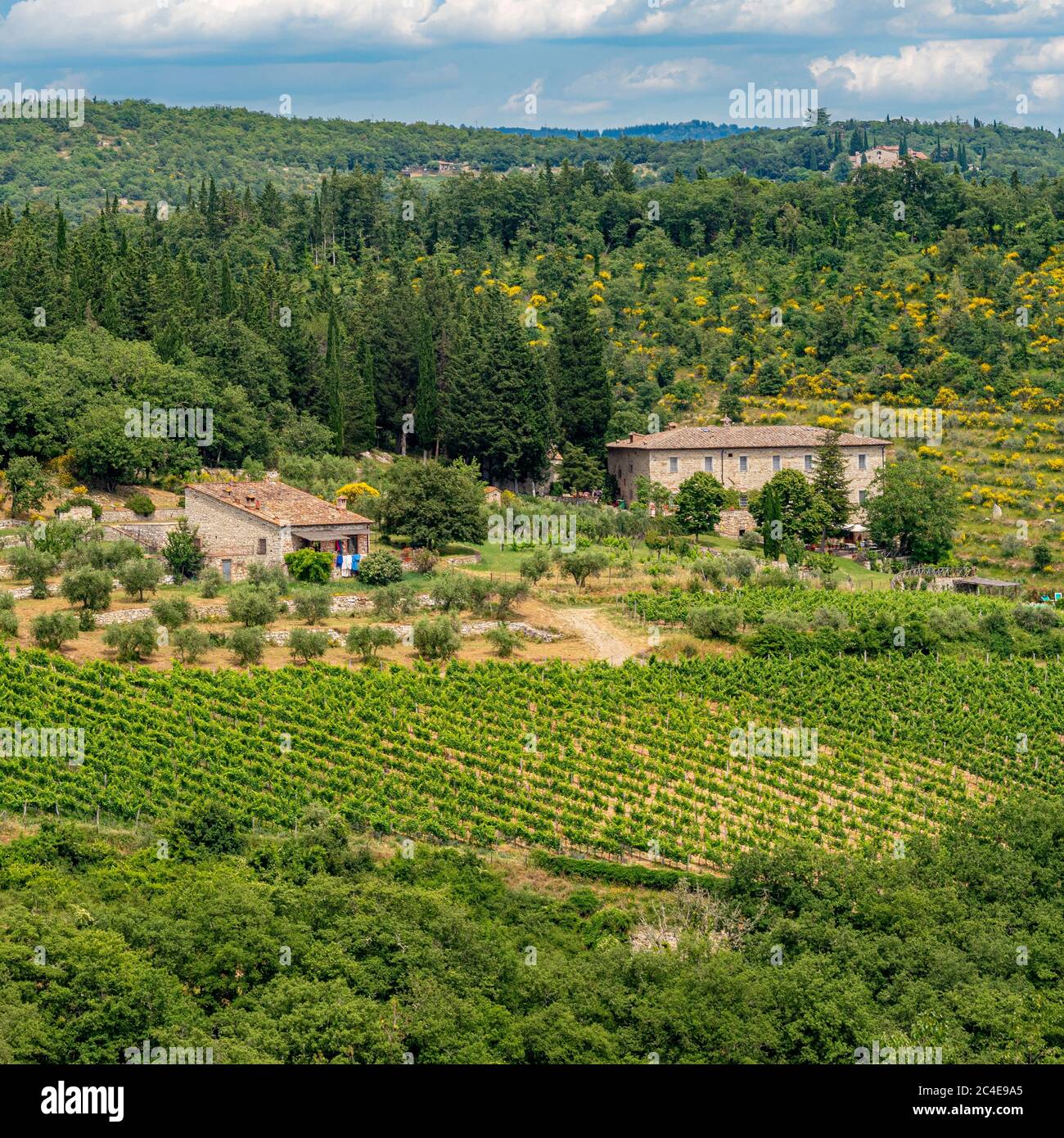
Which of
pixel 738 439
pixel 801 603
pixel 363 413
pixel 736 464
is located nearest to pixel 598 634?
pixel 801 603

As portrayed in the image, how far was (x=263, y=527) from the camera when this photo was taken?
5497 centimetres

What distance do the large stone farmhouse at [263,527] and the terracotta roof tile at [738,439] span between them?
16.5 meters

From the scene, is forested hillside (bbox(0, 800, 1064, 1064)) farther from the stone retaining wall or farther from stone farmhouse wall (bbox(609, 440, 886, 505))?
stone farmhouse wall (bbox(609, 440, 886, 505))

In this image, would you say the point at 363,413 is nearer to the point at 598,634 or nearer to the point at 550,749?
the point at 598,634

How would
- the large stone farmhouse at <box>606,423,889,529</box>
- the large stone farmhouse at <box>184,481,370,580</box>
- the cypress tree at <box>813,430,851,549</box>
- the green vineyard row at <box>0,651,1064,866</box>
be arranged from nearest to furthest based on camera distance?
the green vineyard row at <box>0,651,1064,866</box>
the large stone farmhouse at <box>184,481,370,580</box>
the cypress tree at <box>813,430,851,549</box>
the large stone farmhouse at <box>606,423,889,529</box>

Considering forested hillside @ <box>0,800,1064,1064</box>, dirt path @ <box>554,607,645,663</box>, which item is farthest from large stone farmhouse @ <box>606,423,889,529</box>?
forested hillside @ <box>0,800,1064,1064</box>

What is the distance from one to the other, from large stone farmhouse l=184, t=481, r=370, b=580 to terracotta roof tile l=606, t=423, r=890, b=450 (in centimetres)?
1652

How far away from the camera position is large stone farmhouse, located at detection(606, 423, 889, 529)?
69375 mm

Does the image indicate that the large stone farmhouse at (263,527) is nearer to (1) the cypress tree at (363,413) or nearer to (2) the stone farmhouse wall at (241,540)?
(2) the stone farmhouse wall at (241,540)

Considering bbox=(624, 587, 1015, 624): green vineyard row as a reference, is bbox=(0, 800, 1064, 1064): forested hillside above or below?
below

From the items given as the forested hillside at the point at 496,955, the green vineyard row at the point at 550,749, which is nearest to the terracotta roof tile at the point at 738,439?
the green vineyard row at the point at 550,749

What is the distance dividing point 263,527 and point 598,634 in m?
10.8
